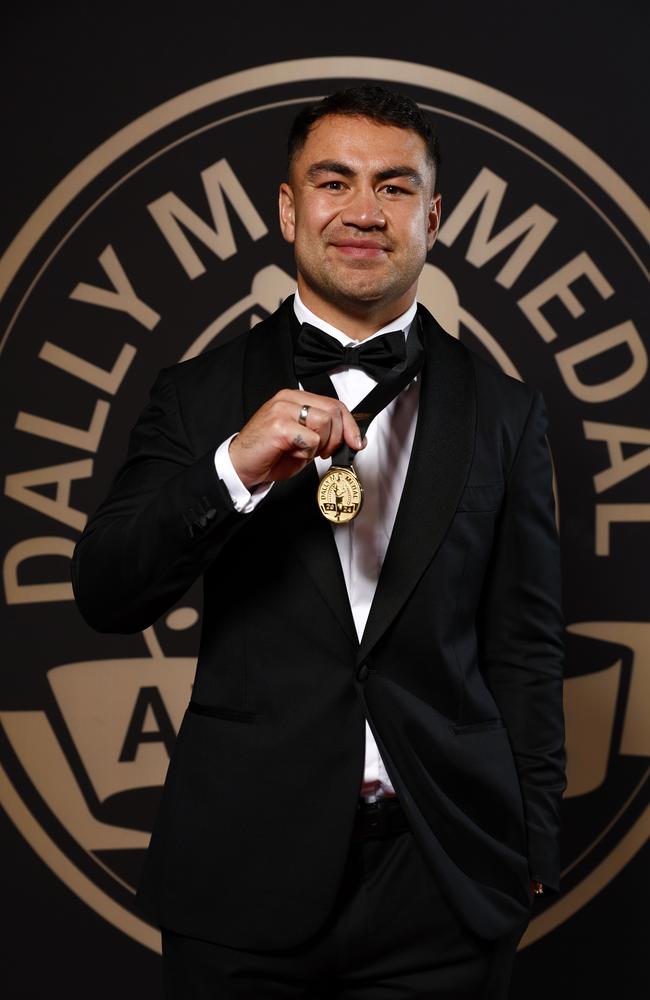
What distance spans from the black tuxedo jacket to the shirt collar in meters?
0.05

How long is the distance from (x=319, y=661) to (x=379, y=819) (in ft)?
0.76

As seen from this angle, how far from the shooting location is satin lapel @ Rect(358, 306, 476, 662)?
1.63 meters

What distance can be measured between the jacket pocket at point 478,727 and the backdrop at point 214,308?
1.19 metres

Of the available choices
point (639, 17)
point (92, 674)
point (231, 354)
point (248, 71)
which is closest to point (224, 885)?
point (231, 354)

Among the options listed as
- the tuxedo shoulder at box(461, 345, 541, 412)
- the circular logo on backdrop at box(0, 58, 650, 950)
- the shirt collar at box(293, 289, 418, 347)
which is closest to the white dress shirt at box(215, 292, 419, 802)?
the shirt collar at box(293, 289, 418, 347)

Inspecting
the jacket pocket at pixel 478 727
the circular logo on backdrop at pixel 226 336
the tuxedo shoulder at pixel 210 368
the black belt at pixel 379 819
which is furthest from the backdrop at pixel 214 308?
the black belt at pixel 379 819

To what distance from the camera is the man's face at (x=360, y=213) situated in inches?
68.5

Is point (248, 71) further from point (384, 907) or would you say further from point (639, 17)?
point (384, 907)

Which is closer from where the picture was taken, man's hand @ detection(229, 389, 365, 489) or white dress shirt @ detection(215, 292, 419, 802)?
man's hand @ detection(229, 389, 365, 489)

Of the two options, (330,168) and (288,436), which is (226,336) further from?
(288,436)

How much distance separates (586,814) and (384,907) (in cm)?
138

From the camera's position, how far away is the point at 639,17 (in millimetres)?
2871

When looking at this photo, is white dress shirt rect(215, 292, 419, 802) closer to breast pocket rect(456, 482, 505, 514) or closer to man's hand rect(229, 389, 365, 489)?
breast pocket rect(456, 482, 505, 514)

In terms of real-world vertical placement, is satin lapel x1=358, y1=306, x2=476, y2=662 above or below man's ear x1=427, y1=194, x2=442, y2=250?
below
